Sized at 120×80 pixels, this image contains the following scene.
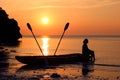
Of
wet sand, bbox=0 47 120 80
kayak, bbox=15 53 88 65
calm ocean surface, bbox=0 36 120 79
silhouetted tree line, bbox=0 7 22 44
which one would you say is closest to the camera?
wet sand, bbox=0 47 120 80

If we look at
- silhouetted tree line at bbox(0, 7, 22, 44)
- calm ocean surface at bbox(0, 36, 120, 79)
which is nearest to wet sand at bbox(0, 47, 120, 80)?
Result: calm ocean surface at bbox(0, 36, 120, 79)

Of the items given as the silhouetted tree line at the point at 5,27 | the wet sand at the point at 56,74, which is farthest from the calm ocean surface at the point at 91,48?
the silhouetted tree line at the point at 5,27

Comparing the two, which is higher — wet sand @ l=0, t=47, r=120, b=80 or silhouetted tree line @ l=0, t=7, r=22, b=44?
silhouetted tree line @ l=0, t=7, r=22, b=44

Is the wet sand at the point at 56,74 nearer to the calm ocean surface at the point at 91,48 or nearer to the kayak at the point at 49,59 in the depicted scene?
the kayak at the point at 49,59

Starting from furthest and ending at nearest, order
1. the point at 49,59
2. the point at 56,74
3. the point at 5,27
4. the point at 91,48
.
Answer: the point at 5,27 < the point at 91,48 < the point at 49,59 < the point at 56,74

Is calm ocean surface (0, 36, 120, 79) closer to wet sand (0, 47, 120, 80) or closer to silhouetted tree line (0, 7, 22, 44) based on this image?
wet sand (0, 47, 120, 80)

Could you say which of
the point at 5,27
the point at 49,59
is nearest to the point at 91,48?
the point at 5,27

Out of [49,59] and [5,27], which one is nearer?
[49,59]

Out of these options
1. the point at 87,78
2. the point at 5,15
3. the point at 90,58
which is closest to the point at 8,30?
the point at 5,15

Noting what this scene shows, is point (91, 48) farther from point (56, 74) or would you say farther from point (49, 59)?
point (56, 74)

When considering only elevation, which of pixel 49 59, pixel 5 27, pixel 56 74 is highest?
pixel 5 27

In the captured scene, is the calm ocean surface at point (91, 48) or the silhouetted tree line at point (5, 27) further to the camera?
the silhouetted tree line at point (5, 27)

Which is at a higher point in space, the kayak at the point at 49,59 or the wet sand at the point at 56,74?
the kayak at the point at 49,59

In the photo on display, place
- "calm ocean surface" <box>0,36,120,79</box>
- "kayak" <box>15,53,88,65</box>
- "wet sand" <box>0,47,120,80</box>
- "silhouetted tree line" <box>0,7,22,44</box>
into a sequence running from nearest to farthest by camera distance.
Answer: "wet sand" <box>0,47,120,80</box> → "kayak" <box>15,53,88,65</box> → "calm ocean surface" <box>0,36,120,79</box> → "silhouetted tree line" <box>0,7,22,44</box>
